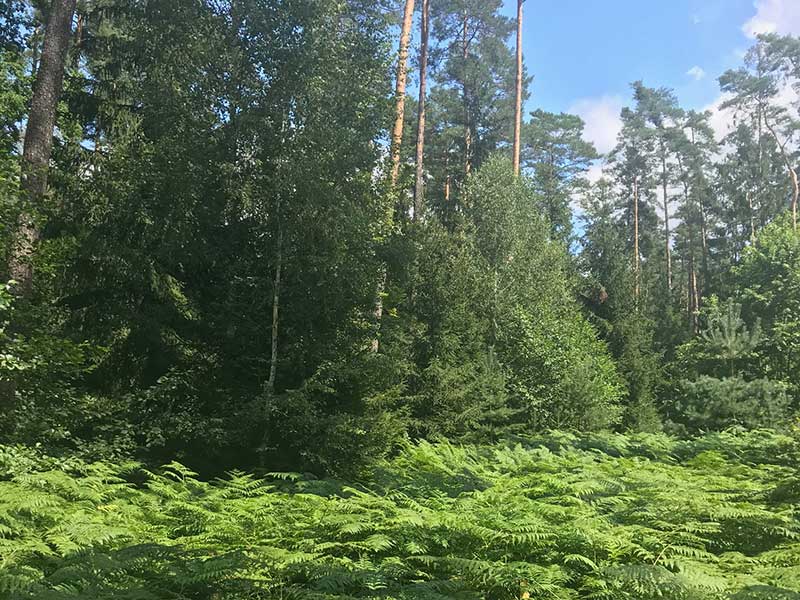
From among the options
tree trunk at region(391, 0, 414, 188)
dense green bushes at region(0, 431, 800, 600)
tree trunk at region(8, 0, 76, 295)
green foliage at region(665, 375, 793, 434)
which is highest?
tree trunk at region(391, 0, 414, 188)

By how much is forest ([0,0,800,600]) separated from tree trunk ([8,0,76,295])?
0.05 m

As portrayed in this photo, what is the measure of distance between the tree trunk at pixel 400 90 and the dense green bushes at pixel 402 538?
25.5 feet

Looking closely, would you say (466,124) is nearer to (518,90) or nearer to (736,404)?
(518,90)

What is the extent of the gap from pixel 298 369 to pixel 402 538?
214 inches

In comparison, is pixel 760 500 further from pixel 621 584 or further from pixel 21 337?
pixel 21 337

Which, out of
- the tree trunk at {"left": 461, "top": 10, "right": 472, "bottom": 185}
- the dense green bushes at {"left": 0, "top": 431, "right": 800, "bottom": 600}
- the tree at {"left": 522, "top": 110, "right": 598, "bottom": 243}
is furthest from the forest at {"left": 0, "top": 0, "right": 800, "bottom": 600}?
the tree at {"left": 522, "top": 110, "right": 598, "bottom": 243}

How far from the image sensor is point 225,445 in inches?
355

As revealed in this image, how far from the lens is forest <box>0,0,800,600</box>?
4.43m

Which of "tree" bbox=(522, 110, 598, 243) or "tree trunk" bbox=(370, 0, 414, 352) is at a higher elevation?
"tree" bbox=(522, 110, 598, 243)

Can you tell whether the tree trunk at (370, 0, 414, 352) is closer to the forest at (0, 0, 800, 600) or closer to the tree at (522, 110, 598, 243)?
the forest at (0, 0, 800, 600)

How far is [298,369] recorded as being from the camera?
32.1 ft

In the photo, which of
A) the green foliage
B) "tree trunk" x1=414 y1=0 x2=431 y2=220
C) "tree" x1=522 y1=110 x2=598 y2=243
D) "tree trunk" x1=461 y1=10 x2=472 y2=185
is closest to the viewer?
the green foliage

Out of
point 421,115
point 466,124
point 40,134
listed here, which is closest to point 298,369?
point 40,134

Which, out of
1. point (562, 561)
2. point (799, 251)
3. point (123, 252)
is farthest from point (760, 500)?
point (799, 251)
